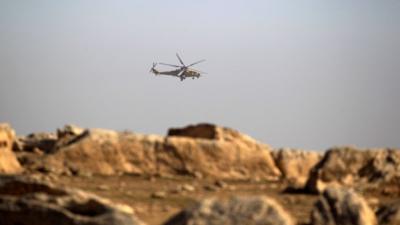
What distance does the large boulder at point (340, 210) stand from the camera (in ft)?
54.9

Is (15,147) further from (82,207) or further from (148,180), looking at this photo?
(82,207)

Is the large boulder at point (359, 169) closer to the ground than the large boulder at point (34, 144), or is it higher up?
higher up

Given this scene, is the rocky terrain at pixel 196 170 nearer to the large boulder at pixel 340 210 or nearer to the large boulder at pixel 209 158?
the large boulder at pixel 209 158

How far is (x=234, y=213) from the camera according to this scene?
13.4m

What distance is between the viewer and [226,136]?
24188 mm

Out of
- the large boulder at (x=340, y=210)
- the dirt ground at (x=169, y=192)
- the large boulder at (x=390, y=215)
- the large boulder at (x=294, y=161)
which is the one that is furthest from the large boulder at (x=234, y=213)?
the large boulder at (x=294, y=161)

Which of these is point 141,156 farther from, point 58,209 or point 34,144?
point 58,209

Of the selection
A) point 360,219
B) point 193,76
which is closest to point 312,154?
point 360,219

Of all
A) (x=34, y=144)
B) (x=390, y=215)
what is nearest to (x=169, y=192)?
(x=390, y=215)

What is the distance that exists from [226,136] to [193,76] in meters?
79.3

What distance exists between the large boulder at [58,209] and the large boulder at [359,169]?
696 centimetres

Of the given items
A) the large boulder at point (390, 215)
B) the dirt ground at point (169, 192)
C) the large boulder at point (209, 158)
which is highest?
the large boulder at point (209, 158)

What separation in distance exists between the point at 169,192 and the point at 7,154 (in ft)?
16.0

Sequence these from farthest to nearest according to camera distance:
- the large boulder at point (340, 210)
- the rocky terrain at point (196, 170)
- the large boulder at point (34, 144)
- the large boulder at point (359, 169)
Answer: the large boulder at point (34, 144) → the large boulder at point (359, 169) → the rocky terrain at point (196, 170) → the large boulder at point (340, 210)
